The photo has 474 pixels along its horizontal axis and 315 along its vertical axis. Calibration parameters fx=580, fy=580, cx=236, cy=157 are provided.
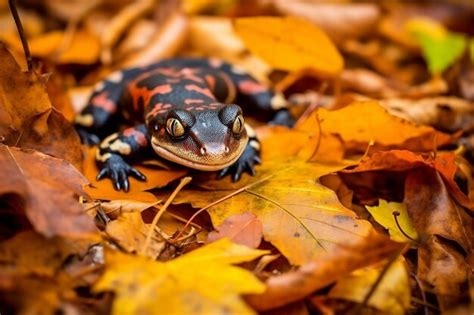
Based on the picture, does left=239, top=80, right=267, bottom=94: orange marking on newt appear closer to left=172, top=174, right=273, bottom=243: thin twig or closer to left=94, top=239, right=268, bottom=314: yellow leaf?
left=172, top=174, right=273, bottom=243: thin twig

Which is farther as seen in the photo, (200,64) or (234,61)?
(234,61)

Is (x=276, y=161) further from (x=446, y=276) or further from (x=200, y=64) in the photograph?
(x=200, y=64)

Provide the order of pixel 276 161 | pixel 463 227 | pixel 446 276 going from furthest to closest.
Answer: pixel 276 161 → pixel 463 227 → pixel 446 276

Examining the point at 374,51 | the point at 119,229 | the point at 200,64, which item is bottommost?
the point at 374,51

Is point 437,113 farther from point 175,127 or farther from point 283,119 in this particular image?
point 175,127

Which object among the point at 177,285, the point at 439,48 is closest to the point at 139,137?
the point at 177,285

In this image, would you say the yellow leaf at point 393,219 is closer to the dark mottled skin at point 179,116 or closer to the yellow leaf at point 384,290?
the yellow leaf at point 384,290

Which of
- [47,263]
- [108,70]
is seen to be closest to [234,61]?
[108,70]

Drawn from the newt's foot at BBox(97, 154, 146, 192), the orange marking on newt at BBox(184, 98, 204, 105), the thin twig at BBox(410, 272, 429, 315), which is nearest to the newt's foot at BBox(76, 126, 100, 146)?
the newt's foot at BBox(97, 154, 146, 192)
